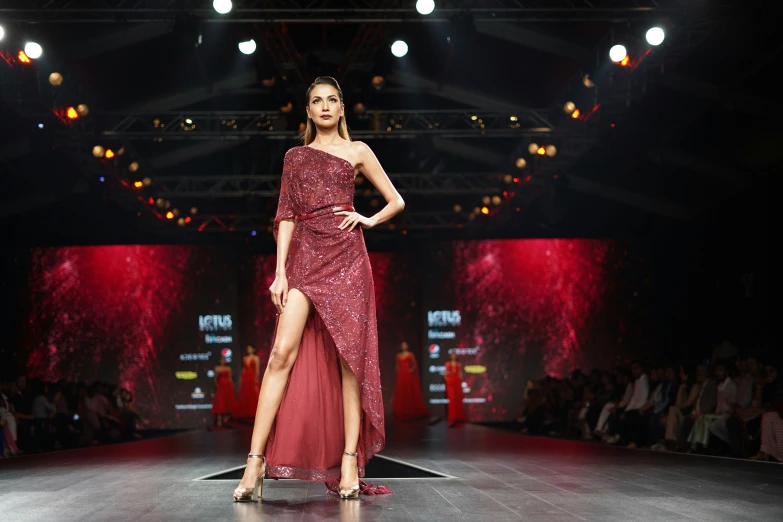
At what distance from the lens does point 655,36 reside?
8.08m

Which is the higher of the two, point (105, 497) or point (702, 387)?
point (702, 387)

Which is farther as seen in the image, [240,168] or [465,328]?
[465,328]

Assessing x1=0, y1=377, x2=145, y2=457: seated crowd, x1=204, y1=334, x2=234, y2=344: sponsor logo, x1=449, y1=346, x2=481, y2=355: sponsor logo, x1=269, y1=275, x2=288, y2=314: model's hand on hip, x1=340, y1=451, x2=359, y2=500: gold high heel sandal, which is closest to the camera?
x1=340, y1=451, x2=359, y2=500: gold high heel sandal

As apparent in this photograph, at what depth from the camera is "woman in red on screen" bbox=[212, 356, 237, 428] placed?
1397 centimetres

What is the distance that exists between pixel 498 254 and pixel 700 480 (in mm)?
11654

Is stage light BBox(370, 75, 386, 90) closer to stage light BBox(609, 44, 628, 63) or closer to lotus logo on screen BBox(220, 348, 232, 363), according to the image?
stage light BBox(609, 44, 628, 63)

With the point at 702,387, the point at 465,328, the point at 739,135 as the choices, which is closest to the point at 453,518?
the point at 702,387

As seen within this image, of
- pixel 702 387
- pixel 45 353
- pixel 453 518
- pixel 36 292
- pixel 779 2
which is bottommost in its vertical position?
pixel 453 518

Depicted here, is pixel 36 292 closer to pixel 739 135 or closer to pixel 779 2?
pixel 739 135

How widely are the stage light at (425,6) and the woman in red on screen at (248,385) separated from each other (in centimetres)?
731

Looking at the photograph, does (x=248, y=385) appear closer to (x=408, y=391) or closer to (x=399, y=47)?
(x=408, y=391)

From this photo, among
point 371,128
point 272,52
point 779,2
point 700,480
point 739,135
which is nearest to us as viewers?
point 700,480

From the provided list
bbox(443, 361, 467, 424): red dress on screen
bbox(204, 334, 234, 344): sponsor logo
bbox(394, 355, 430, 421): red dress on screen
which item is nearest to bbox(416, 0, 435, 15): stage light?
bbox(443, 361, 467, 424): red dress on screen

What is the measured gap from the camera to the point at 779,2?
24.6 feet
